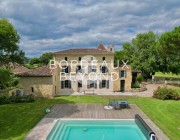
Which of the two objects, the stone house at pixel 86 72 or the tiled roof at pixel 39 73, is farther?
the stone house at pixel 86 72

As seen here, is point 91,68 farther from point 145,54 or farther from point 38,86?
point 145,54

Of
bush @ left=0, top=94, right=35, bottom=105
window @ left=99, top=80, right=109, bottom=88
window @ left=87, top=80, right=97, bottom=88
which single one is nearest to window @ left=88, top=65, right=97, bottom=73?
window @ left=87, top=80, right=97, bottom=88

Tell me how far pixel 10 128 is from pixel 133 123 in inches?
399

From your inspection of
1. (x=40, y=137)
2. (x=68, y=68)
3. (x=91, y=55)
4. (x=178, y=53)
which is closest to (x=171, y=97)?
(x=178, y=53)

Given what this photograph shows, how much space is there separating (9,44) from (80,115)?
33.0 ft

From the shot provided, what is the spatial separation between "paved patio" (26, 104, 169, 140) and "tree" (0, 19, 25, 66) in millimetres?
7042

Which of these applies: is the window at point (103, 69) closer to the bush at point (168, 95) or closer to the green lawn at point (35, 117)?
the green lawn at point (35, 117)

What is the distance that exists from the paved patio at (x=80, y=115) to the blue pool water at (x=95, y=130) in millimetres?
798

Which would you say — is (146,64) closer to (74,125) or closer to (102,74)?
(102,74)

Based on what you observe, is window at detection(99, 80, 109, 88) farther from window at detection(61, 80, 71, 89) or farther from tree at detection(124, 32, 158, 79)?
tree at detection(124, 32, 158, 79)

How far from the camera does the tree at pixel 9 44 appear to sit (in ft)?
71.0

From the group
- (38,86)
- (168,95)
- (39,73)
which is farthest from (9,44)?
(168,95)

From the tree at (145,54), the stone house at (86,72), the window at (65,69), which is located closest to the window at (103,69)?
the stone house at (86,72)

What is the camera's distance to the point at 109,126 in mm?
19656
